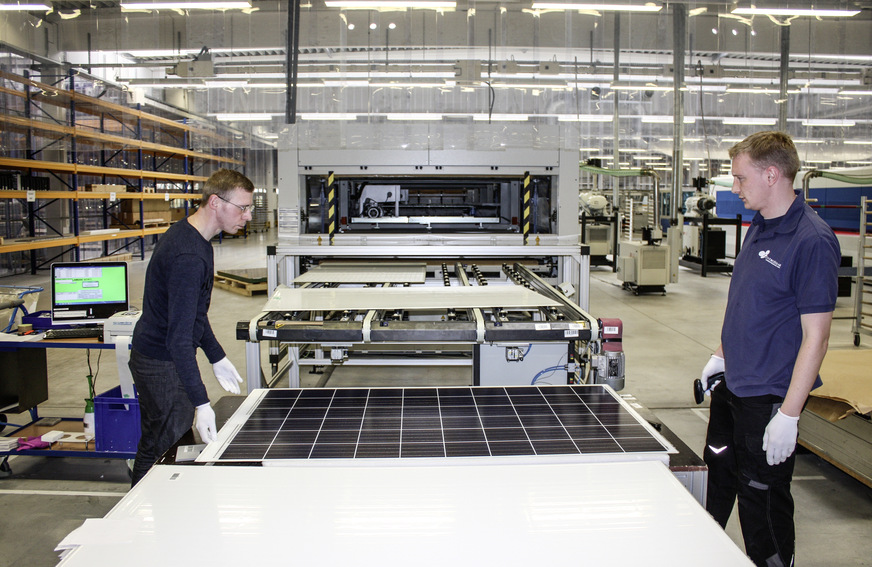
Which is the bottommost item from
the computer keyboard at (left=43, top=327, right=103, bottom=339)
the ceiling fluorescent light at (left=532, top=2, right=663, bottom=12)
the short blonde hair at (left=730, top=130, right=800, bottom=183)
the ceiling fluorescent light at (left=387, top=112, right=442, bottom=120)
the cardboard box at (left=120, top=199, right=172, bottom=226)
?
the computer keyboard at (left=43, top=327, right=103, bottom=339)

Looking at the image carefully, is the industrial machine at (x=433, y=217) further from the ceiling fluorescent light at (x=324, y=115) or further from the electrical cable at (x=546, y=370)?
the ceiling fluorescent light at (x=324, y=115)


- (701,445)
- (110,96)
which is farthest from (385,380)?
(110,96)

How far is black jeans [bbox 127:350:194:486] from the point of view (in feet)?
8.63

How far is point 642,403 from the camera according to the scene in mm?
4992

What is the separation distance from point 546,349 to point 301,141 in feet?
10.8

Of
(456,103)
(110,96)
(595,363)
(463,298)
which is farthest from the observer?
(456,103)

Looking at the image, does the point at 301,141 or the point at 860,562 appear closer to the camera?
the point at 860,562

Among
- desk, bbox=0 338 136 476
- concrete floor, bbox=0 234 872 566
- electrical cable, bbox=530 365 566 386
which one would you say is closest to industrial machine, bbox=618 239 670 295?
concrete floor, bbox=0 234 872 566

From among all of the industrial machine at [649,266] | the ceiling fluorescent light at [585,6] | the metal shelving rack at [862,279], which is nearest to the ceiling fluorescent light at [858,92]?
the industrial machine at [649,266]

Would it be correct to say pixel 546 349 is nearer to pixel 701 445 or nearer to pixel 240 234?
pixel 701 445

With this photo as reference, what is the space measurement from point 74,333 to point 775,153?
4.02 m

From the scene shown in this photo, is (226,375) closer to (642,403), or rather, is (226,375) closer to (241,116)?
(642,403)

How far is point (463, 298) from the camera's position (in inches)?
151

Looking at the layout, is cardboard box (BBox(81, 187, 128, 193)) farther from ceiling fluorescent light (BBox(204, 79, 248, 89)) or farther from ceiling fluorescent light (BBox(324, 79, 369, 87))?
ceiling fluorescent light (BBox(324, 79, 369, 87))
